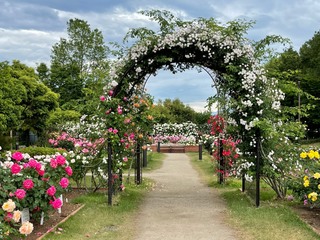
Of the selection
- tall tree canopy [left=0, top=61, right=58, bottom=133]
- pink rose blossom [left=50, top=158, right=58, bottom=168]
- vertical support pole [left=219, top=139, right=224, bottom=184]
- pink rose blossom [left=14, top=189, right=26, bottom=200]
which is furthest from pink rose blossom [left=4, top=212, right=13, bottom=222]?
tall tree canopy [left=0, top=61, right=58, bottom=133]

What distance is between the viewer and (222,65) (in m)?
8.30

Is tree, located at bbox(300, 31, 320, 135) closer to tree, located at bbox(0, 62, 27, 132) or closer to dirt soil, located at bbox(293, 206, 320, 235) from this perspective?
tree, located at bbox(0, 62, 27, 132)

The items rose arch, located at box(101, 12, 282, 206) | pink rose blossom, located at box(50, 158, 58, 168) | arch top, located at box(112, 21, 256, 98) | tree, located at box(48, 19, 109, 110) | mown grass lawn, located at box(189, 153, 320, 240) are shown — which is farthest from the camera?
tree, located at box(48, 19, 109, 110)

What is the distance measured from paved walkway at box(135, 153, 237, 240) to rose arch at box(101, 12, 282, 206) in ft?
4.07

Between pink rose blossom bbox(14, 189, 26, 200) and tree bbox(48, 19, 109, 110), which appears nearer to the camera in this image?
pink rose blossom bbox(14, 189, 26, 200)

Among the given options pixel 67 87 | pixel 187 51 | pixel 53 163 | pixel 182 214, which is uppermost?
pixel 67 87

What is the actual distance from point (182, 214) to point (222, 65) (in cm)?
306

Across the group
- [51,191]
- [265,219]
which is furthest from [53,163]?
[265,219]

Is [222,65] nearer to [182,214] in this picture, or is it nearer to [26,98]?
[182,214]

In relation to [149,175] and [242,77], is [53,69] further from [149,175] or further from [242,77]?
[242,77]

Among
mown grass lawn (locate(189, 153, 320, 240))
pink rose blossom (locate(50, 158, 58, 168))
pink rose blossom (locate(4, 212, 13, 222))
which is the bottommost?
mown grass lawn (locate(189, 153, 320, 240))

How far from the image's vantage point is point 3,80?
20594 millimetres

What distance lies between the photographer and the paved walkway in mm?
5681

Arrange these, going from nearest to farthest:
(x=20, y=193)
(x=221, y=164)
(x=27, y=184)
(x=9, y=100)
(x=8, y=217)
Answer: (x=8, y=217) → (x=20, y=193) → (x=27, y=184) → (x=221, y=164) → (x=9, y=100)
